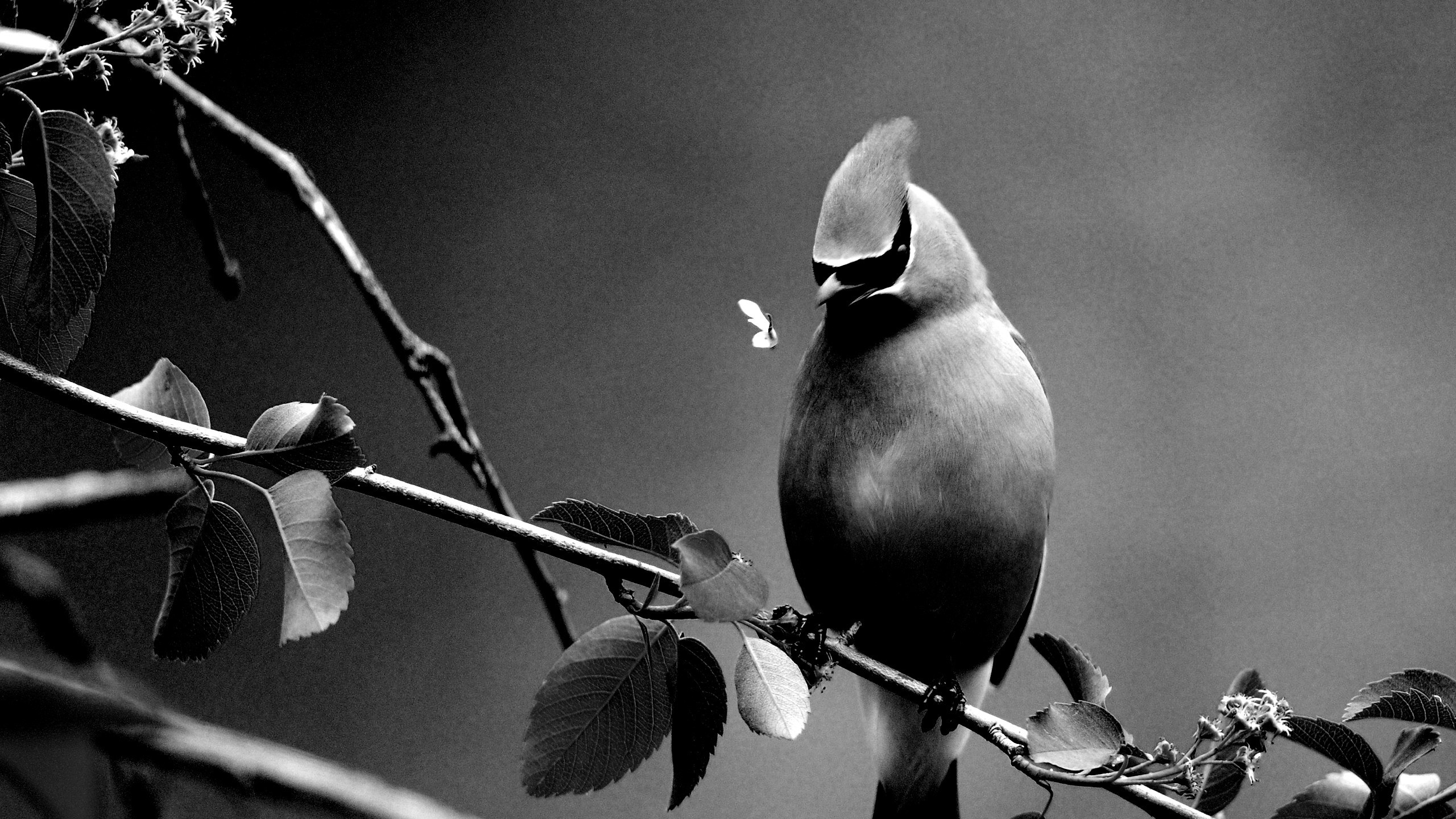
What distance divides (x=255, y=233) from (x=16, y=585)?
183cm

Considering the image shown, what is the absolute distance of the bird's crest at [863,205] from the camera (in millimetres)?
821

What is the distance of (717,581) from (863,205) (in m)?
0.40

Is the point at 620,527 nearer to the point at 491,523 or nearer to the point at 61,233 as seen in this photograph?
the point at 491,523

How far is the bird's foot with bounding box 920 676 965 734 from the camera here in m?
0.67

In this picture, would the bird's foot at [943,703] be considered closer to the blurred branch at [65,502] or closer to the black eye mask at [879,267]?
the black eye mask at [879,267]

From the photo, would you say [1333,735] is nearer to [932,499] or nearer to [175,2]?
[932,499]

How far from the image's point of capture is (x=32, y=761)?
5.8 inches

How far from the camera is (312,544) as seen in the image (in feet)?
1.56

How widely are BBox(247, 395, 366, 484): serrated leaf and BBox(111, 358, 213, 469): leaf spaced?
4cm

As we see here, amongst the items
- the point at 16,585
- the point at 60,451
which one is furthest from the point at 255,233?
the point at 16,585

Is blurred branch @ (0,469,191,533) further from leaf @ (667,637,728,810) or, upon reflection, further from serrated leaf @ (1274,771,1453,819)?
serrated leaf @ (1274,771,1453,819)

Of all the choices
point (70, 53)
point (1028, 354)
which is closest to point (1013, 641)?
point (1028, 354)

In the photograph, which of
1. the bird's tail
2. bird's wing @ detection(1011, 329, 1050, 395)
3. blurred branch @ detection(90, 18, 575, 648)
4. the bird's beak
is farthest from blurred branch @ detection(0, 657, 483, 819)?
the bird's tail

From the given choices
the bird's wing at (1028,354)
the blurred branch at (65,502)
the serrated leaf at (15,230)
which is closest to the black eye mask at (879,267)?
the bird's wing at (1028,354)
